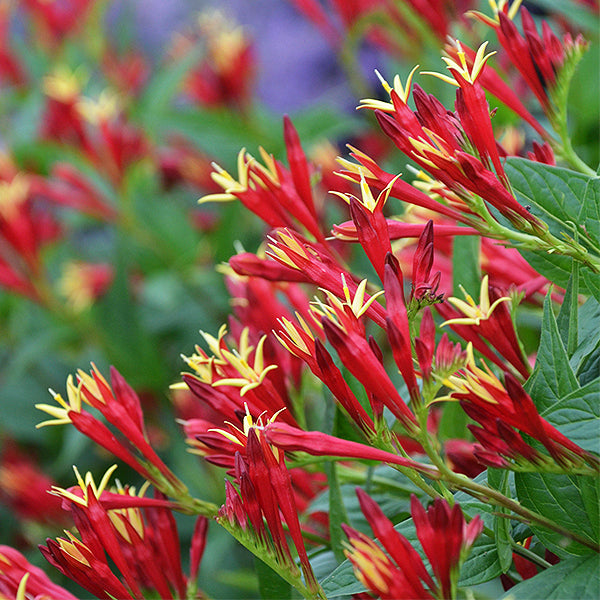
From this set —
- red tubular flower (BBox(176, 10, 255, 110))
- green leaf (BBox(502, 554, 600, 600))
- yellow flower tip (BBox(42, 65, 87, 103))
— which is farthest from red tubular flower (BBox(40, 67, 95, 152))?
green leaf (BBox(502, 554, 600, 600))

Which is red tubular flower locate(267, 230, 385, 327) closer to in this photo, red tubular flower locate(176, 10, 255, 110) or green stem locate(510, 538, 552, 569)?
green stem locate(510, 538, 552, 569)

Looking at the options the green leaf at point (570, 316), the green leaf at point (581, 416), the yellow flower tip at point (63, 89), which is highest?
the yellow flower tip at point (63, 89)

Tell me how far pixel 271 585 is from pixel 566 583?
8.1 inches

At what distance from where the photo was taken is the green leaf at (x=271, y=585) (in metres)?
0.52

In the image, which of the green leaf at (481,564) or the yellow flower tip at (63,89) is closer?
the green leaf at (481,564)

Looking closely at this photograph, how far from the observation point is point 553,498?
417 millimetres

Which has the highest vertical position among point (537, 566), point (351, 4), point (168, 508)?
point (351, 4)

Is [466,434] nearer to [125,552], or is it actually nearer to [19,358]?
[125,552]

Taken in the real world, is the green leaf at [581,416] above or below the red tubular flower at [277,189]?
below

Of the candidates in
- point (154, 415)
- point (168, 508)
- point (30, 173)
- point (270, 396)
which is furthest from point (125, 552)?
point (30, 173)

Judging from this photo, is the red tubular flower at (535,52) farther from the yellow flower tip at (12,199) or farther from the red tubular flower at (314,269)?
the yellow flower tip at (12,199)

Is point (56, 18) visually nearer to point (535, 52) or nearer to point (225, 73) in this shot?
point (225, 73)

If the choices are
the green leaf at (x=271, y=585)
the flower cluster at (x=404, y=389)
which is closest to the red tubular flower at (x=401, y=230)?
the flower cluster at (x=404, y=389)

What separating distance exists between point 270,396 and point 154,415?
77 cm
